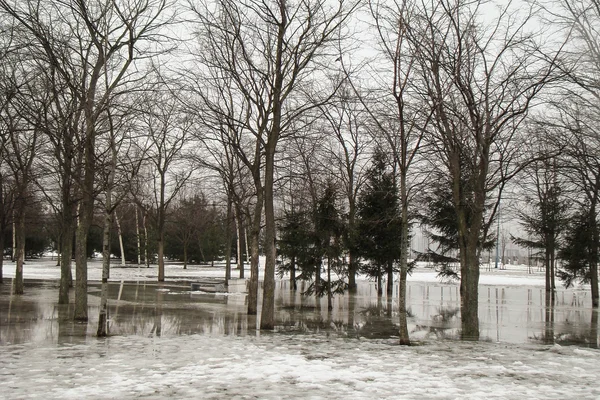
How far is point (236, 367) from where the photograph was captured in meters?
8.98

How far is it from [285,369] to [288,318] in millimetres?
9353

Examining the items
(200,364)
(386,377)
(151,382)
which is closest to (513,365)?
(386,377)

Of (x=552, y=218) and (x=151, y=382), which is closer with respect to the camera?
(x=151, y=382)

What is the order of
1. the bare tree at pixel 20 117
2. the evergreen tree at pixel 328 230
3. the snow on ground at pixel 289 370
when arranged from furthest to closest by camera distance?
the evergreen tree at pixel 328 230 → the bare tree at pixel 20 117 → the snow on ground at pixel 289 370

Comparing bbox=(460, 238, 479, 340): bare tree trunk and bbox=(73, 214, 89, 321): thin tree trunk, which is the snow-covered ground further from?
bbox=(73, 214, 89, 321): thin tree trunk

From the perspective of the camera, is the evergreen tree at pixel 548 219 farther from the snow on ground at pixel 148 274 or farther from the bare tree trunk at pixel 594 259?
the snow on ground at pixel 148 274

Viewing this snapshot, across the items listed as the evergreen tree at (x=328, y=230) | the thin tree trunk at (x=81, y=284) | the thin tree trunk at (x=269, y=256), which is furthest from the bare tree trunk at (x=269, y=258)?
the evergreen tree at (x=328, y=230)

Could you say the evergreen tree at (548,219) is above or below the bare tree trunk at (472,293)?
above

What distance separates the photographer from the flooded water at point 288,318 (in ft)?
46.3

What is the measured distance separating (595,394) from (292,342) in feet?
21.1

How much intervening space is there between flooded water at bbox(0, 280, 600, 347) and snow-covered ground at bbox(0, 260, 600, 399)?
1752 mm

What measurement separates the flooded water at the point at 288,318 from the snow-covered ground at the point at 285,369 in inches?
69.0

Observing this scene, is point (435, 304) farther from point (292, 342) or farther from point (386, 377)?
point (386, 377)

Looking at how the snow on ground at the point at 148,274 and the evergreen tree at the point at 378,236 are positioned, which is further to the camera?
the snow on ground at the point at 148,274
